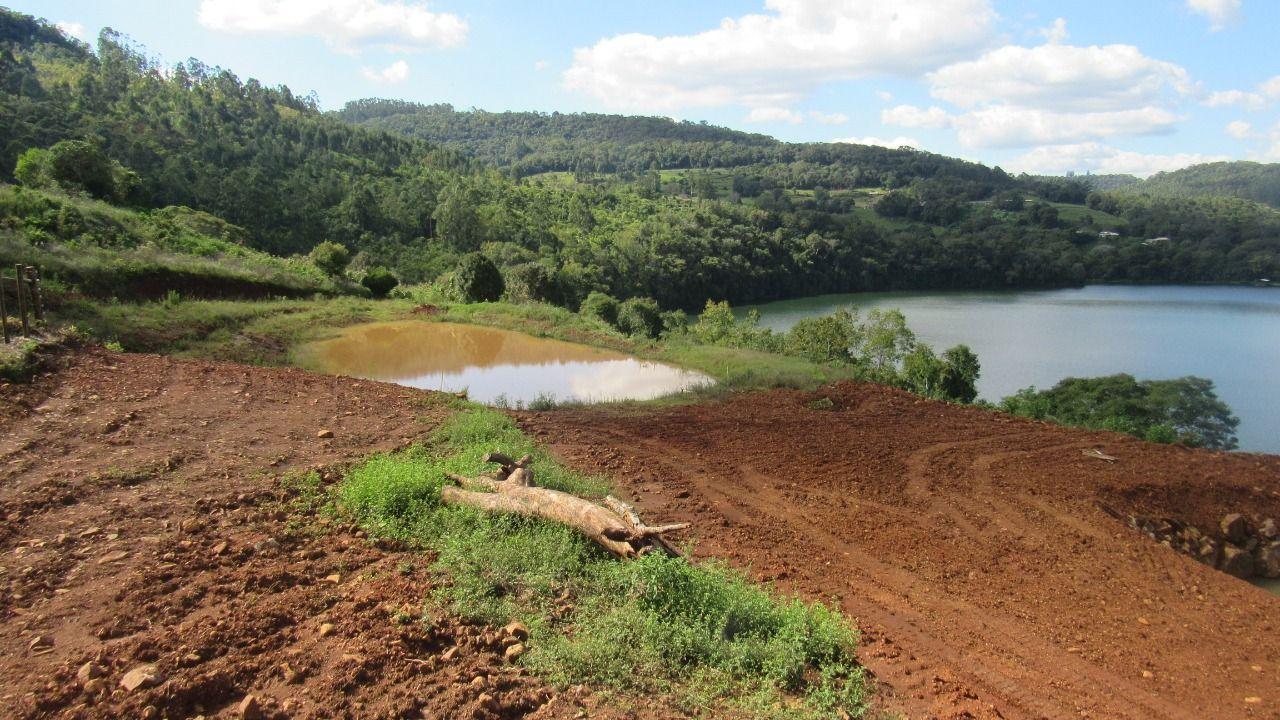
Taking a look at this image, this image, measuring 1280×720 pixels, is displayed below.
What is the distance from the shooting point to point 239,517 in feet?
16.6

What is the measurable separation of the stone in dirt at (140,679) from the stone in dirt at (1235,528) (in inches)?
422

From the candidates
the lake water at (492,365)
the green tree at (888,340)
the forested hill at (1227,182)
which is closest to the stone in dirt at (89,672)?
the lake water at (492,365)

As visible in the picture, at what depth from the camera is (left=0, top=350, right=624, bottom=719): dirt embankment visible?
3137mm

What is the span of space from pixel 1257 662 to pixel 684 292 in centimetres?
5414

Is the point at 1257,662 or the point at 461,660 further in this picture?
the point at 1257,662

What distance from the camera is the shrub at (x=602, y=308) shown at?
29.9 metres

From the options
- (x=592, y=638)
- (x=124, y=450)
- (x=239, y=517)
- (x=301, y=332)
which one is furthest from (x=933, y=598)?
(x=301, y=332)

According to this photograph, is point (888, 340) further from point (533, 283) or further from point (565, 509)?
point (565, 509)

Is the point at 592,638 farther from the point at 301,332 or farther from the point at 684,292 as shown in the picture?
the point at 684,292

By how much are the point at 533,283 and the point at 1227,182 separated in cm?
12606

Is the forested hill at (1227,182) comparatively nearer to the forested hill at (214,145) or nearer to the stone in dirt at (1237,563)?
the forested hill at (214,145)

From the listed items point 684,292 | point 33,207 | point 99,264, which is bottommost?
point 684,292

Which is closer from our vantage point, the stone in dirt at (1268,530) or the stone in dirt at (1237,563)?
the stone in dirt at (1237,563)

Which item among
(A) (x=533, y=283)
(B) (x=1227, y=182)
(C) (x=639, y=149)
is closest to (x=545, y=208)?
(A) (x=533, y=283)
